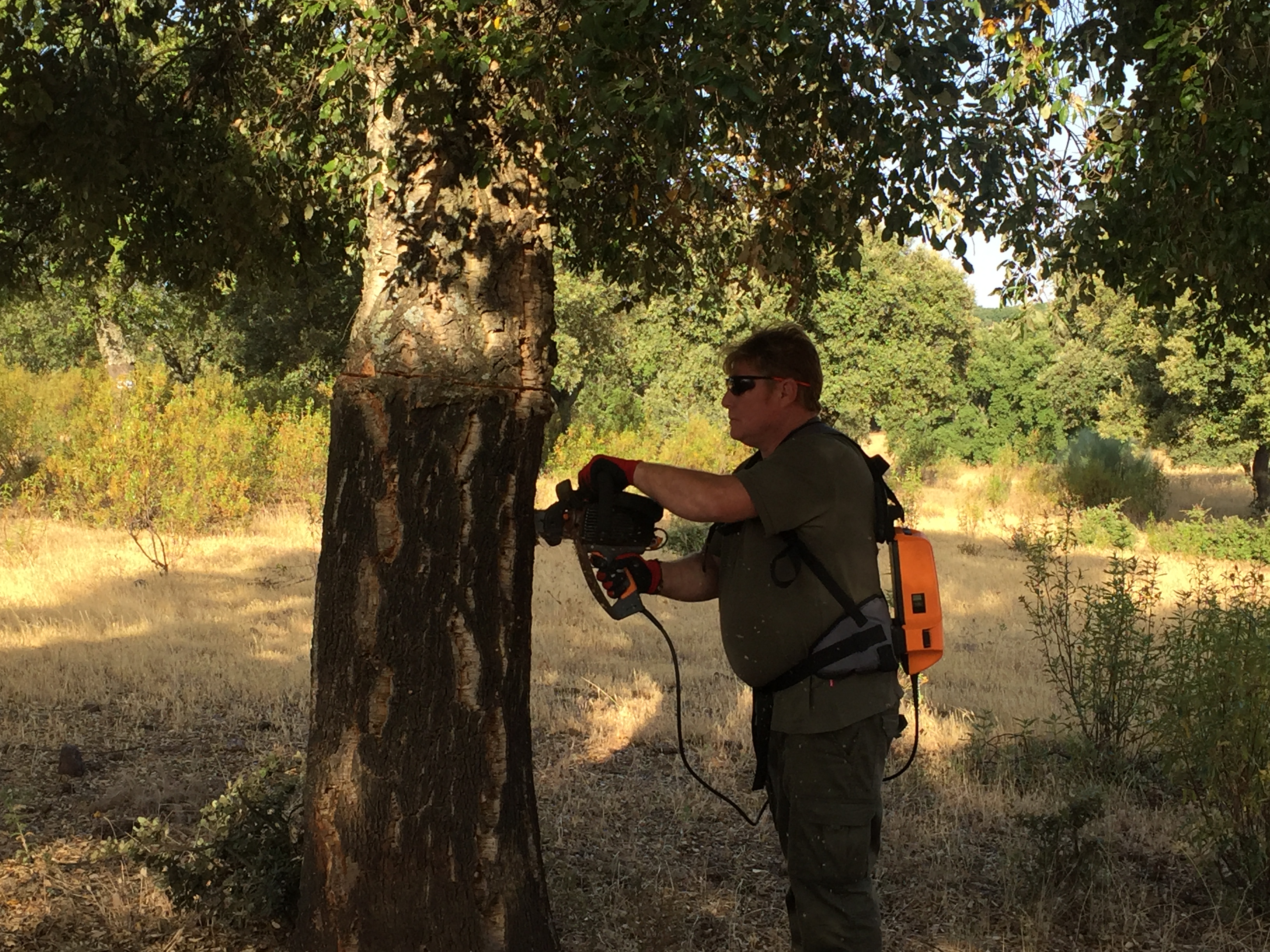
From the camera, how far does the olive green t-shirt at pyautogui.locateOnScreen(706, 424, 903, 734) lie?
336 cm

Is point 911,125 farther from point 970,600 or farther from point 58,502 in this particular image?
point 58,502

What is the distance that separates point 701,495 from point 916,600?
75 centimetres

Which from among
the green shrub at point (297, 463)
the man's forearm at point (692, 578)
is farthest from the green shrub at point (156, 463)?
the man's forearm at point (692, 578)

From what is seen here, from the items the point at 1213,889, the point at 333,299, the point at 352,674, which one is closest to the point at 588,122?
the point at 352,674

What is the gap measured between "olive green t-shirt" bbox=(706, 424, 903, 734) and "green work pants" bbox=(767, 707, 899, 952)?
3.3 inches

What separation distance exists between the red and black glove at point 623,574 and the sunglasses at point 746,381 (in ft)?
1.96

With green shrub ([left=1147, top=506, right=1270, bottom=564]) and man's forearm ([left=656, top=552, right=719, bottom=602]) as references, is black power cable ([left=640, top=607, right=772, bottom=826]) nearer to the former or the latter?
man's forearm ([left=656, top=552, right=719, bottom=602])

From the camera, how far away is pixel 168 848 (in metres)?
4.49

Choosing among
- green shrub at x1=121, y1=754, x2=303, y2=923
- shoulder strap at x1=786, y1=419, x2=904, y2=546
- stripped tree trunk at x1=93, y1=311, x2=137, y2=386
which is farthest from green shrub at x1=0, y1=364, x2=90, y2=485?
shoulder strap at x1=786, y1=419, x2=904, y2=546

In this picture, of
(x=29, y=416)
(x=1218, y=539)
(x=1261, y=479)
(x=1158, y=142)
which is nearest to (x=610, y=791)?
(x=1158, y=142)

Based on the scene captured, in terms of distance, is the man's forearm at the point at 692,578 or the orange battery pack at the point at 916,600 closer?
the orange battery pack at the point at 916,600

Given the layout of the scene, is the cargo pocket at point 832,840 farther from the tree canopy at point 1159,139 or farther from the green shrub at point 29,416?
the green shrub at point 29,416

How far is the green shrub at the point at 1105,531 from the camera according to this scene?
1798 centimetres

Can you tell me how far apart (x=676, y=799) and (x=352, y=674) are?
260cm
